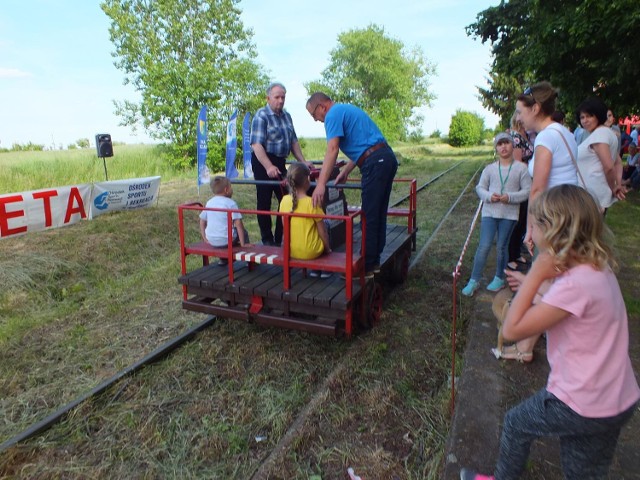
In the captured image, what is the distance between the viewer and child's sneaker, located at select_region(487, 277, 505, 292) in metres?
4.71

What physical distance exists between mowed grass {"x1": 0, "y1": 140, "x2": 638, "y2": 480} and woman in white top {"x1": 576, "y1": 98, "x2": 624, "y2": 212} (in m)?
1.28

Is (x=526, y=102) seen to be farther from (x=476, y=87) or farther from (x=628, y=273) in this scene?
(x=476, y=87)

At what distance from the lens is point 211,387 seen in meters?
3.47

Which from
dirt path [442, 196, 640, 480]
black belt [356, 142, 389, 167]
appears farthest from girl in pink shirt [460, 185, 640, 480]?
black belt [356, 142, 389, 167]

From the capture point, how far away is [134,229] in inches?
315

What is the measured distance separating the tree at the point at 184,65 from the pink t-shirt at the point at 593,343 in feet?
71.5

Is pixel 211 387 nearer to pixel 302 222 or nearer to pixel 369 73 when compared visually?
pixel 302 222

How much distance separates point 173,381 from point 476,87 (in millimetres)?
47043

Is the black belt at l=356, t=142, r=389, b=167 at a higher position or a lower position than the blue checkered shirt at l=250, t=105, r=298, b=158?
lower

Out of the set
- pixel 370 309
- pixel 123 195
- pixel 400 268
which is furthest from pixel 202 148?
pixel 370 309

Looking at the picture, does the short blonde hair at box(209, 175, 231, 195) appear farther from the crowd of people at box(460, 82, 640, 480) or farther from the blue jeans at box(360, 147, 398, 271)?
the crowd of people at box(460, 82, 640, 480)

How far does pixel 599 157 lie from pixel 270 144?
3.33 m

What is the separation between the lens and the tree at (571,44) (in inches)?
359

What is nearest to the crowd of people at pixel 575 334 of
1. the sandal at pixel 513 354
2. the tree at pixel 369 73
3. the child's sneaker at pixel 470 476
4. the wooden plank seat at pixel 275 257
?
the child's sneaker at pixel 470 476
